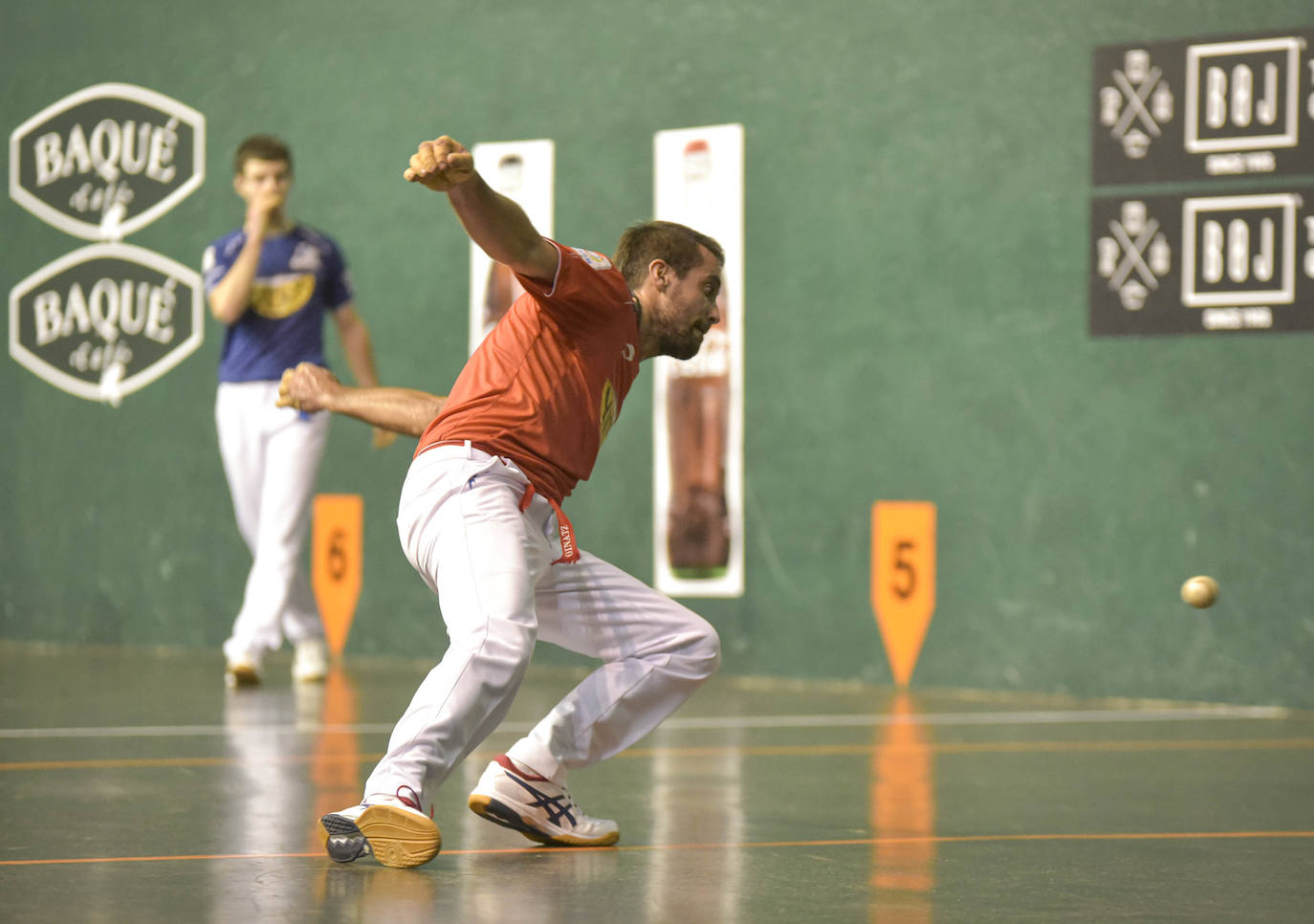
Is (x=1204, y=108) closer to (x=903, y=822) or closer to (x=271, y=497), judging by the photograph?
(x=903, y=822)

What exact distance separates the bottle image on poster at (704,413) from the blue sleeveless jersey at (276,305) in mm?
1323

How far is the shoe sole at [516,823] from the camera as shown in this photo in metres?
3.54

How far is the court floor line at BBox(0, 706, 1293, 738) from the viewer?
5.41 m

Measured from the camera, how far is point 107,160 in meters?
8.58

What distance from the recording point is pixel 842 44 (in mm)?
6887

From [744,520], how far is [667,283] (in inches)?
139

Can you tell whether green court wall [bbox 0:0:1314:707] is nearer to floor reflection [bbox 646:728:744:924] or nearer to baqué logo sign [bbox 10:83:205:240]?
baqué logo sign [bbox 10:83:205:240]

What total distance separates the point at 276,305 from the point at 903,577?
2.41 metres

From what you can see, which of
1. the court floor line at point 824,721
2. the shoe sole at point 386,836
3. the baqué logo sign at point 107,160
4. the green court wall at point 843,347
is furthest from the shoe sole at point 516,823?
the baqué logo sign at point 107,160

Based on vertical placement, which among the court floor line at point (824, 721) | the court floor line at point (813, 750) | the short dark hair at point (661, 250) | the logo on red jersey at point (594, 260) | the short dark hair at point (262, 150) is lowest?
the court floor line at point (824, 721)

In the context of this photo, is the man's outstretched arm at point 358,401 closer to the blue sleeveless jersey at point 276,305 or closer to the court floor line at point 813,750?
the court floor line at point 813,750

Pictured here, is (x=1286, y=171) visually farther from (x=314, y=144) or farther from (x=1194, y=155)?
(x=314, y=144)

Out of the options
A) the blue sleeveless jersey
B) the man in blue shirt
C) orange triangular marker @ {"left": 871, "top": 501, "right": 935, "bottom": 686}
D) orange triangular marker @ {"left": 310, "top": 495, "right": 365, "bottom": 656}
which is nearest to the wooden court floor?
orange triangular marker @ {"left": 871, "top": 501, "right": 935, "bottom": 686}

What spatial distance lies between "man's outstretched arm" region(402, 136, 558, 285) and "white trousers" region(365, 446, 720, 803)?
43cm
